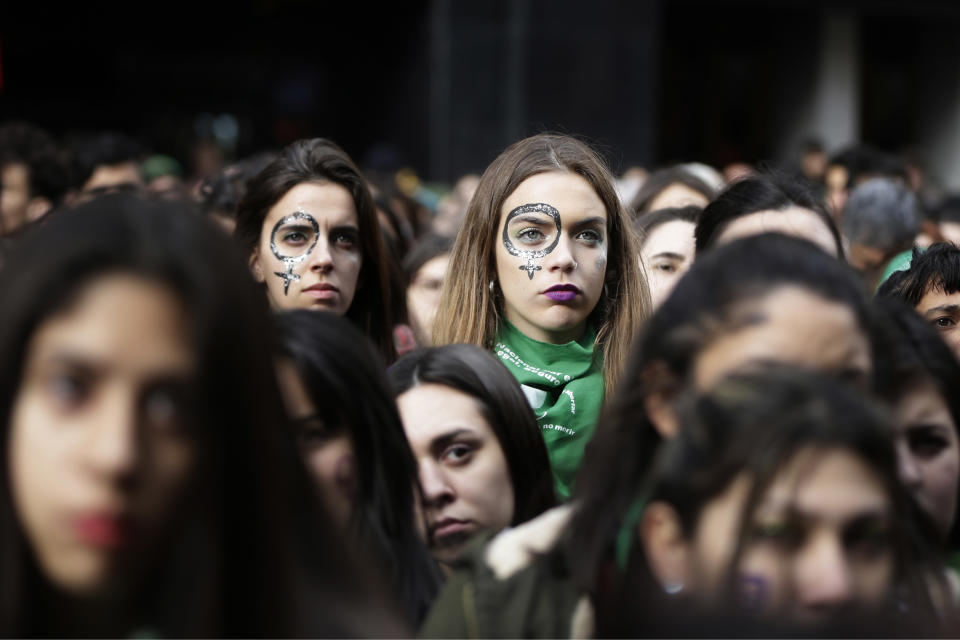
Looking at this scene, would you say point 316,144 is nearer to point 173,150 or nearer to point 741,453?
point 741,453

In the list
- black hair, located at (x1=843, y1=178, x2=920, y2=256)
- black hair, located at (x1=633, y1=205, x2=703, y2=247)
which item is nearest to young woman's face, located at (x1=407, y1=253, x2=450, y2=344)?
black hair, located at (x1=633, y1=205, x2=703, y2=247)

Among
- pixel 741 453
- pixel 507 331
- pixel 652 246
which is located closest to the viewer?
pixel 741 453

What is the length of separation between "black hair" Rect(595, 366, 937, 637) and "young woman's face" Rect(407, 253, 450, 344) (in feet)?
12.1

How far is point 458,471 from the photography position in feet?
9.20

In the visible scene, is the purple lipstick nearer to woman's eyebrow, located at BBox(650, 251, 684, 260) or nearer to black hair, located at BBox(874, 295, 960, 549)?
woman's eyebrow, located at BBox(650, 251, 684, 260)

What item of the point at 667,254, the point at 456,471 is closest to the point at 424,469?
the point at 456,471

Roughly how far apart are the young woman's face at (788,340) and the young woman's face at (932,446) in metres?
0.55

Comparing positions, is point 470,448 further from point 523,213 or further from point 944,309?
point 944,309

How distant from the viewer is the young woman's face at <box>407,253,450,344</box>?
544cm

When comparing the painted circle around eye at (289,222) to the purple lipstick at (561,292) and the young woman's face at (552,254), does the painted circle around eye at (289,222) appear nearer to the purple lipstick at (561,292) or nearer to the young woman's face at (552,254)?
the young woman's face at (552,254)

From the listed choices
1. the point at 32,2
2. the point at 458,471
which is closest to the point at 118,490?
the point at 458,471

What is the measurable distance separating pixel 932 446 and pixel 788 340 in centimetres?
79

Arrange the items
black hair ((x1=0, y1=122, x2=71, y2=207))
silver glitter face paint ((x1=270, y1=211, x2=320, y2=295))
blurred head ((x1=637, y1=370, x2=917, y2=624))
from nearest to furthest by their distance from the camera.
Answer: blurred head ((x1=637, y1=370, x2=917, y2=624)) → silver glitter face paint ((x1=270, y1=211, x2=320, y2=295)) → black hair ((x1=0, y1=122, x2=71, y2=207))

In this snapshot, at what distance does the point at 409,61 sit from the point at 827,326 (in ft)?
45.8
